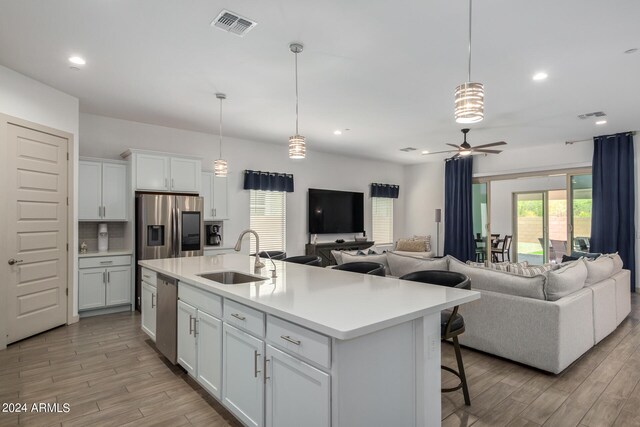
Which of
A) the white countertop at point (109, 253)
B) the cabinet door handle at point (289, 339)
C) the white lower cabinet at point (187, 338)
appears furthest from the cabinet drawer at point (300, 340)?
the white countertop at point (109, 253)

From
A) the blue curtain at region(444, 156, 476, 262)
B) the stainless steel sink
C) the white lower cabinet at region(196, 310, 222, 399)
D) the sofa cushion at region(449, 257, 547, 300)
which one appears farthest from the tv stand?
the white lower cabinet at region(196, 310, 222, 399)

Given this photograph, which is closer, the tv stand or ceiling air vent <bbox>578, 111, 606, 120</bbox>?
ceiling air vent <bbox>578, 111, 606, 120</bbox>

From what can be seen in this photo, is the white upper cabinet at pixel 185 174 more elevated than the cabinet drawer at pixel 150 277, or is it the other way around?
the white upper cabinet at pixel 185 174

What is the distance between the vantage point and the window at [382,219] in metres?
9.41

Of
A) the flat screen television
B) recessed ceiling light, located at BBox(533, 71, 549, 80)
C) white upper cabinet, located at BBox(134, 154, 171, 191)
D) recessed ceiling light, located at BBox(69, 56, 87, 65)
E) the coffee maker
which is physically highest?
recessed ceiling light, located at BBox(69, 56, 87, 65)

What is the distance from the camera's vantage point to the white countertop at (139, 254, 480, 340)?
1.61 m

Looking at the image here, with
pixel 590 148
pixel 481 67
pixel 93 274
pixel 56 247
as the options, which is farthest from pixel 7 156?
pixel 590 148

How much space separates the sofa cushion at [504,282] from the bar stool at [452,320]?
76cm

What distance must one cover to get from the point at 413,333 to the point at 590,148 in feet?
23.4

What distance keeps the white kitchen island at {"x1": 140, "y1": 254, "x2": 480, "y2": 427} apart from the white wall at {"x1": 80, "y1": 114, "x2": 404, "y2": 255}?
4.10 m

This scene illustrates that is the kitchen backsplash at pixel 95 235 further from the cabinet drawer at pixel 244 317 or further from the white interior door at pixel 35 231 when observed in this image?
the cabinet drawer at pixel 244 317

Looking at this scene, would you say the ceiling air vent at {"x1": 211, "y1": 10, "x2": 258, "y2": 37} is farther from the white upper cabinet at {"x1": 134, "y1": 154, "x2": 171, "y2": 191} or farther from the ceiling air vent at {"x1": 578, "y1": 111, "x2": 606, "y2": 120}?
the ceiling air vent at {"x1": 578, "y1": 111, "x2": 606, "y2": 120}

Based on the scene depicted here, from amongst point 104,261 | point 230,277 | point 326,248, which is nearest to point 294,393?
point 230,277

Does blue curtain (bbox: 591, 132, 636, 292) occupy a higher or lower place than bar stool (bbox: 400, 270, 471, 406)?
higher
